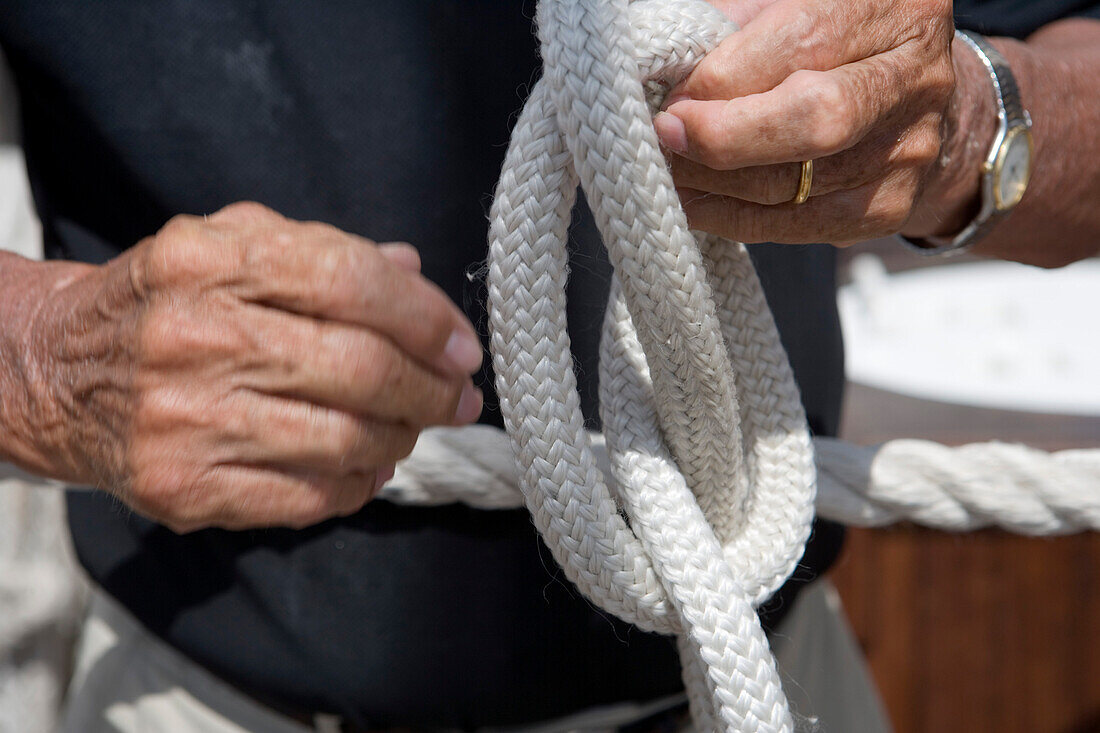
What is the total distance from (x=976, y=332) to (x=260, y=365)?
1.87 metres

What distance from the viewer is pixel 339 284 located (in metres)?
0.34

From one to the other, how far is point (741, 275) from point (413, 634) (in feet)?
1.11

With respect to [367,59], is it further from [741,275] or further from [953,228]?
[953,228]

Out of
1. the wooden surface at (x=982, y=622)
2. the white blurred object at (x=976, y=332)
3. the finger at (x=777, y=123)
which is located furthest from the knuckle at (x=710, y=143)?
the white blurred object at (x=976, y=332)

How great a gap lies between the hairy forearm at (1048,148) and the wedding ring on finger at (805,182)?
0.53 feet

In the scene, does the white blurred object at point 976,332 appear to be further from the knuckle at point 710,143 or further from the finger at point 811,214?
Result: the knuckle at point 710,143

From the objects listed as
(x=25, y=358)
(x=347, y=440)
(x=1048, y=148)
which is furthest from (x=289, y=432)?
(x=1048, y=148)

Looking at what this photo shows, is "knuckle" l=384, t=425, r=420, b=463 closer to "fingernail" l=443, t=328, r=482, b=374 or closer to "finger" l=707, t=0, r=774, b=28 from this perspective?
"fingernail" l=443, t=328, r=482, b=374

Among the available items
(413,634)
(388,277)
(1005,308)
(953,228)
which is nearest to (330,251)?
(388,277)

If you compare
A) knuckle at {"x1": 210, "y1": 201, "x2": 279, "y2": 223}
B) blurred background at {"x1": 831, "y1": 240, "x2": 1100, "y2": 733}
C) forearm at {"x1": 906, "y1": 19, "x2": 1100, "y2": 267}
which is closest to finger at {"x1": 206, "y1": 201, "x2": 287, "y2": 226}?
knuckle at {"x1": 210, "y1": 201, "x2": 279, "y2": 223}

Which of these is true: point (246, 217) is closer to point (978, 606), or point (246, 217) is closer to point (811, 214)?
point (811, 214)

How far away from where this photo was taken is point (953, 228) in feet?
1.90

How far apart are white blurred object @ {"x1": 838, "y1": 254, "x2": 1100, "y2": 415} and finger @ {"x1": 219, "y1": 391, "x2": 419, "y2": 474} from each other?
4.24 ft

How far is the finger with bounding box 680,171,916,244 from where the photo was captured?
422mm
